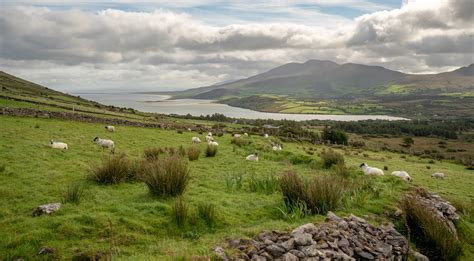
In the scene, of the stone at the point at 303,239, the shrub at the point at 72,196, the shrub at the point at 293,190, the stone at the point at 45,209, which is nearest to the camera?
→ the stone at the point at 303,239

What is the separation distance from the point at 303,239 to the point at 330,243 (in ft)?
2.11

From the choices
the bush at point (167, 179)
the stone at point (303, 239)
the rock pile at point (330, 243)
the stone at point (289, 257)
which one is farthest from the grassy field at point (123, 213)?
the stone at point (289, 257)

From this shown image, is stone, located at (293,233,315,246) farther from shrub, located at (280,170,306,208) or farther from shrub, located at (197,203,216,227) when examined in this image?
shrub, located at (280,170,306,208)

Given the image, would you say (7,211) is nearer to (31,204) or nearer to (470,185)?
(31,204)

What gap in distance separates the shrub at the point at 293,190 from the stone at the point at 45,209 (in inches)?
220

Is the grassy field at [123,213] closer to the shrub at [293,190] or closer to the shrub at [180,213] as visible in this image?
the shrub at [180,213]

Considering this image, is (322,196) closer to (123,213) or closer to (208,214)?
(208,214)

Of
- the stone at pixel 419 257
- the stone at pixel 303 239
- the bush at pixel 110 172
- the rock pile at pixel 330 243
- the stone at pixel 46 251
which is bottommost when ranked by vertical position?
the stone at pixel 419 257

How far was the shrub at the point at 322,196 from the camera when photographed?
844 centimetres

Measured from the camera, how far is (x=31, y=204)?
7.98 meters

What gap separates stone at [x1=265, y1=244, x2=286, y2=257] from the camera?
5742 millimetres

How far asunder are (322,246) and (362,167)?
13.1 metres

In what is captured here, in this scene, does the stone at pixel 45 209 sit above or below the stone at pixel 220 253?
above

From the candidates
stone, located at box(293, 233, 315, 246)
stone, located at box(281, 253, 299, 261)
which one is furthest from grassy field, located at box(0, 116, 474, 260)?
stone, located at box(281, 253, 299, 261)
